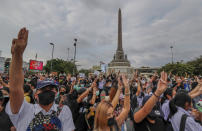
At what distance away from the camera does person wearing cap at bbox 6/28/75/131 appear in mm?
1128

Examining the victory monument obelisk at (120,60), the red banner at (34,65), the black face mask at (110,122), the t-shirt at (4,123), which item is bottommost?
the t-shirt at (4,123)

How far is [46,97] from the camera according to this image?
167 cm

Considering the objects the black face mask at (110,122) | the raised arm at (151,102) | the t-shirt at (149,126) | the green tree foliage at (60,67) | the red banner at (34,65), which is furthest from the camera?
the green tree foliage at (60,67)

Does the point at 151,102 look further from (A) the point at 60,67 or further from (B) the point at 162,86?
(A) the point at 60,67

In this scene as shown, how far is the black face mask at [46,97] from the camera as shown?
5.33 ft

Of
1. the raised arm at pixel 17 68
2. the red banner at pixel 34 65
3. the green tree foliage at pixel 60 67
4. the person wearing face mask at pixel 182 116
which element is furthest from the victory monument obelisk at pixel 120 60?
the raised arm at pixel 17 68

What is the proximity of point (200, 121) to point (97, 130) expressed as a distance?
5.30 feet

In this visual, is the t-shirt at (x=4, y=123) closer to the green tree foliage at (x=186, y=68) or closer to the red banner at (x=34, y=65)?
the red banner at (x=34, y=65)

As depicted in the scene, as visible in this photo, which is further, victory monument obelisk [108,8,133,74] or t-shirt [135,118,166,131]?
victory monument obelisk [108,8,133,74]

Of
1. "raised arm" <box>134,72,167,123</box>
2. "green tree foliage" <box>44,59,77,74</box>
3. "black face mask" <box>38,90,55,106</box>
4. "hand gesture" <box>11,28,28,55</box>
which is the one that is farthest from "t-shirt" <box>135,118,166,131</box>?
"green tree foliage" <box>44,59,77,74</box>

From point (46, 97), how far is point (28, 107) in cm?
29

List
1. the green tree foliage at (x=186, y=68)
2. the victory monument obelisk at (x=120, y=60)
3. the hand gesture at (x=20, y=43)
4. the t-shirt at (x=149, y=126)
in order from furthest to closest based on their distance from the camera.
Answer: the victory monument obelisk at (x=120, y=60), the green tree foliage at (x=186, y=68), the t-shirt at (x=149, y=126), the hand gesture at (x=20, y=43)

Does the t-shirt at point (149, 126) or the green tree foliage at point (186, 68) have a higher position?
the green tree foliage at point (186, 68)

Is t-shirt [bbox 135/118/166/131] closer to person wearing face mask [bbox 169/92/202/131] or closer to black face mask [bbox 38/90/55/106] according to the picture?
person wearing face mask [bbox 169/92/202/131]
